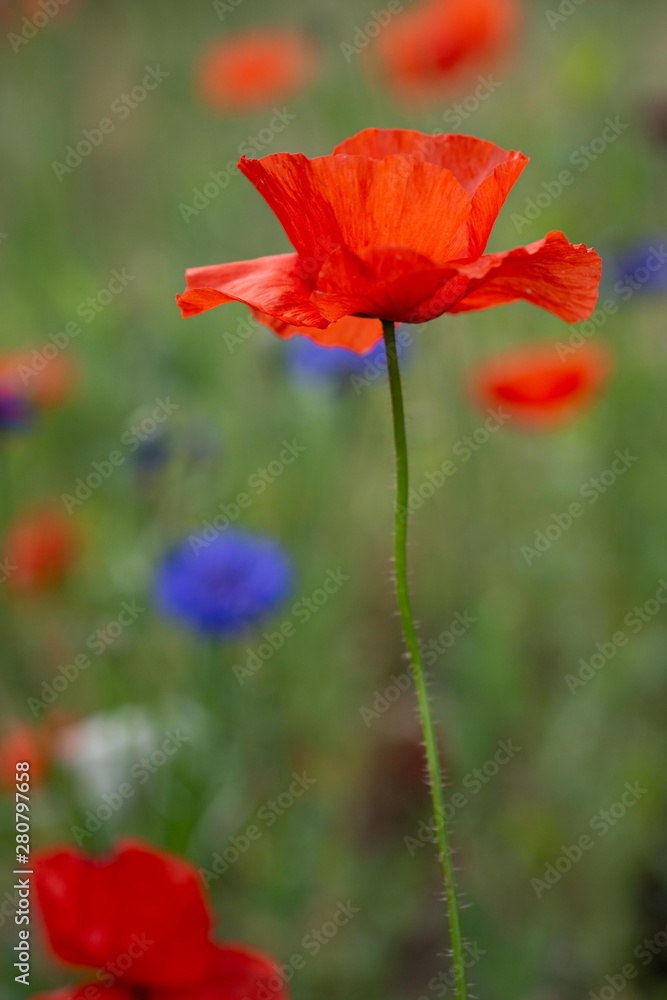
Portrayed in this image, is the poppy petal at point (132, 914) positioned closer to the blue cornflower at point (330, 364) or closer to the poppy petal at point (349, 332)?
the poppy petal at point (349, 332)

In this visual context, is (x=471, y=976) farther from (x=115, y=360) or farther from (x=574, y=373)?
(x=115, y=360)

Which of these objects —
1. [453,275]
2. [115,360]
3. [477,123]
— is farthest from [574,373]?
[477,123]

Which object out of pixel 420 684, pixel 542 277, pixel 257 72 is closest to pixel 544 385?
pixel 542 277

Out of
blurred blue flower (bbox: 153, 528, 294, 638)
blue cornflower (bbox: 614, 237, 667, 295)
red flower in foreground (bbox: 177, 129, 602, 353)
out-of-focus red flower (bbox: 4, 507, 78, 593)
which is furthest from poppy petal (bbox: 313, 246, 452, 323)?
blue cornflower (bbox: 614, 237, 667, 295)

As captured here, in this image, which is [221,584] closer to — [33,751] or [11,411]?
[33,751]

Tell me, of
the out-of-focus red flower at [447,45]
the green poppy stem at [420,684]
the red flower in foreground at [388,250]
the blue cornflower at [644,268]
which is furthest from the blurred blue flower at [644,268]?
the green poppy stem at [420,684]
